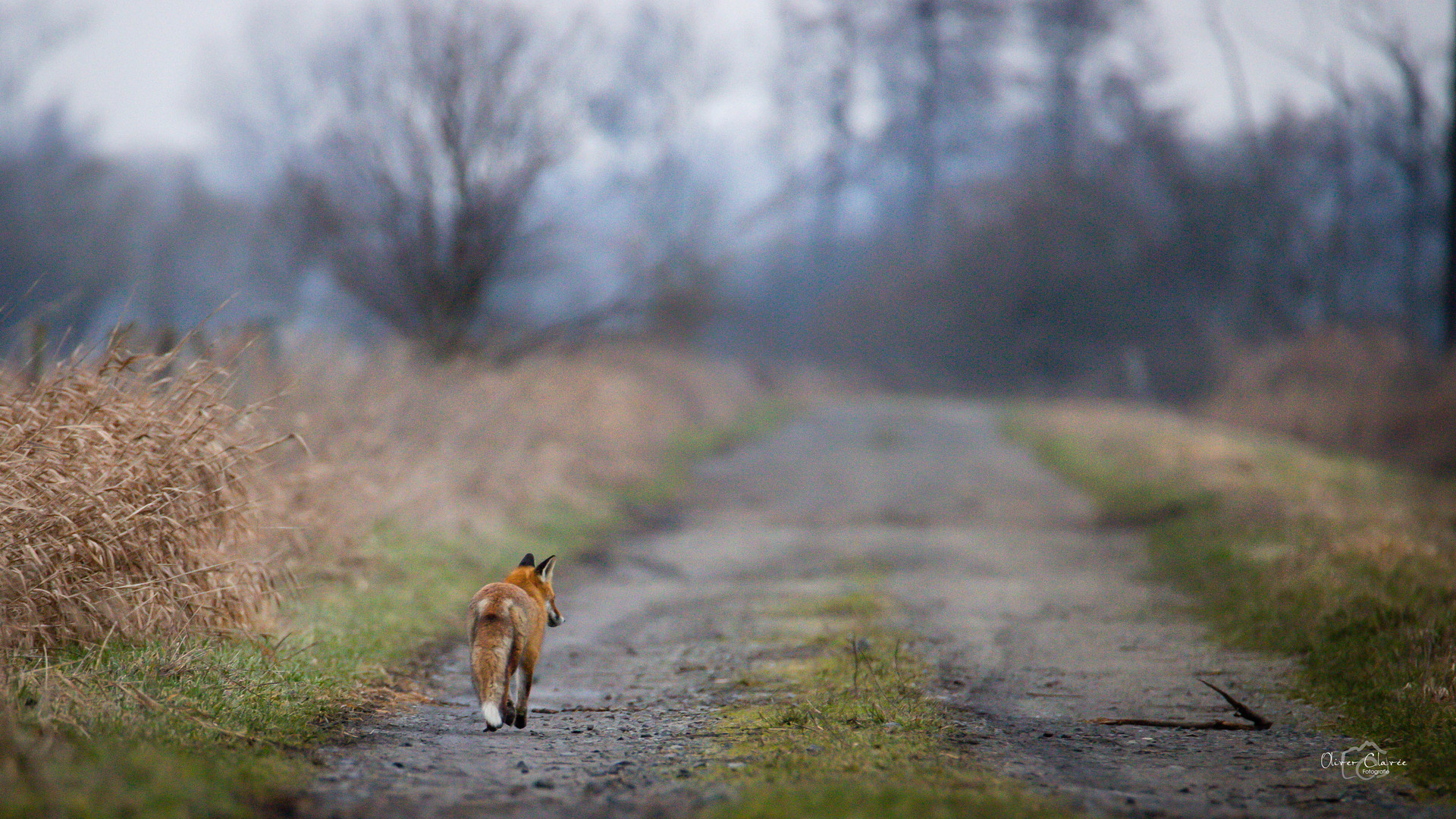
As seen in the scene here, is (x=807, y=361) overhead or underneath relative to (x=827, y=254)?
underneath

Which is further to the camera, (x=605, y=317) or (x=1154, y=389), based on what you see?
(x=1154, y=389)

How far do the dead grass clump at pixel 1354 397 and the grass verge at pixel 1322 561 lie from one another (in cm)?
300

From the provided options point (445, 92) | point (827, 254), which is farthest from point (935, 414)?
point (827, 254)

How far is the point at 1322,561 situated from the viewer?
345 inches

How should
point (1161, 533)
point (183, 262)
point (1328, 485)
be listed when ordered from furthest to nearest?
point (183, 262) < point (1328, 485) < point (1161, 533)

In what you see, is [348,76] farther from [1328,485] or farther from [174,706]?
[1328,485]

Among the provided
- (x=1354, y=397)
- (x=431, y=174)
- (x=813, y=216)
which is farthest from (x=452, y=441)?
Result: (x=813, y=216)

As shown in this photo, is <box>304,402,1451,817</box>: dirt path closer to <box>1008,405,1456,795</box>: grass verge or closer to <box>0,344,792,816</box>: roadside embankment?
<box>1008,405,1456,795</box>: grass verge

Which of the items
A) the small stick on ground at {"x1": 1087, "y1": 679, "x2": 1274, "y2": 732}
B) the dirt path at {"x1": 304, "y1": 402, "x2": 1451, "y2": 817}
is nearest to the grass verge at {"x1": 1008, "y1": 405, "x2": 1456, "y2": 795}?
the dirt path at {"x1": 304, "y1": 402, "x2": 1451, "y2": 817}

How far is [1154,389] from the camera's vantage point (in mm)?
35812

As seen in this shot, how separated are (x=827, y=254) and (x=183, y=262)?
2712 centimetres

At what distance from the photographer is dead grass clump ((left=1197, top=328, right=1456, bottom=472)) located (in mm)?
20219

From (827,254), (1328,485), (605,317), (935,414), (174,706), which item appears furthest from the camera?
(827,254)

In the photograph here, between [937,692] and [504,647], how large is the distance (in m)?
2.39
